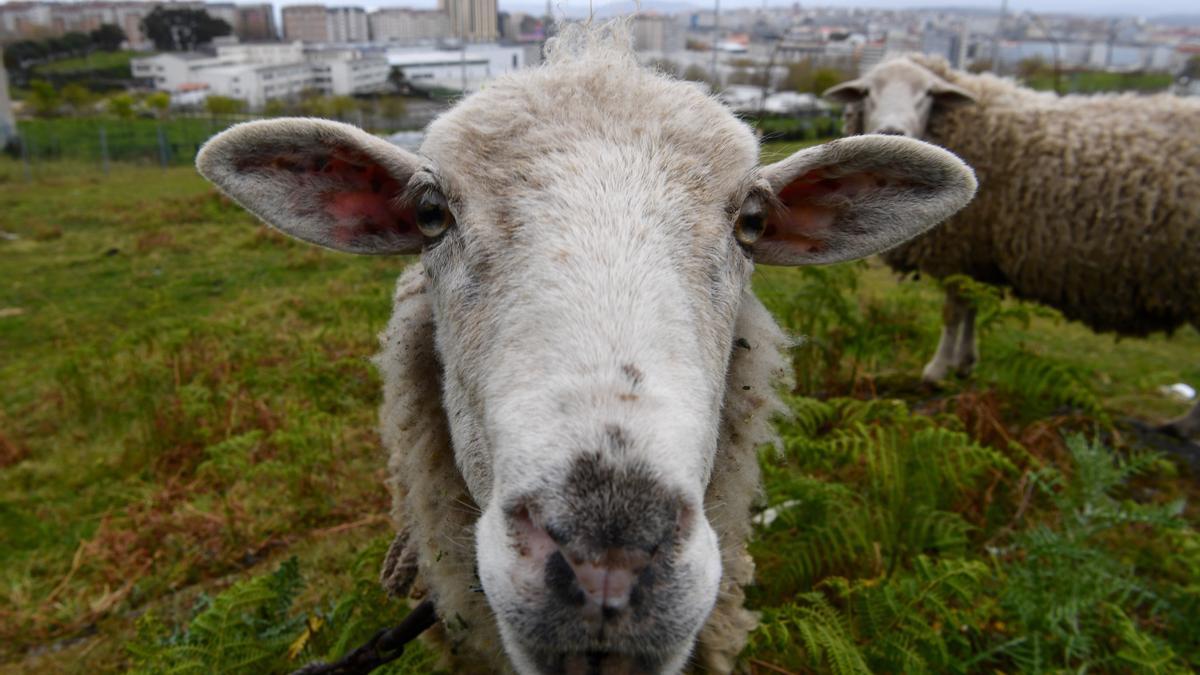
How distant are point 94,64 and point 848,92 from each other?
156 feet

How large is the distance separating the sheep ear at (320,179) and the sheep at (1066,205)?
5.41m

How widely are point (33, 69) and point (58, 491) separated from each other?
44.7 m

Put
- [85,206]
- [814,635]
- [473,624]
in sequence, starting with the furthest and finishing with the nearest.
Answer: [85,206] < [814,635] < [473,624]

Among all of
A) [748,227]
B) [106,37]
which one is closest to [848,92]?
[748,227]

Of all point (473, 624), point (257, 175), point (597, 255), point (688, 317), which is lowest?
point (473, 624)

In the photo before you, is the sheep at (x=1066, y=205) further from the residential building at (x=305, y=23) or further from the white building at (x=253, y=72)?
the residential building at (x=305, y=23)

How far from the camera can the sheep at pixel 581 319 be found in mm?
1282

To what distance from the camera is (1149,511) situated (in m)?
3.04

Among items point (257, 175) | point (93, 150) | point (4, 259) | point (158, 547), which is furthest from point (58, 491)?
point (93, 150)

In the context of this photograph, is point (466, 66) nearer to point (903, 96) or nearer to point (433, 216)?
point (903, 96)

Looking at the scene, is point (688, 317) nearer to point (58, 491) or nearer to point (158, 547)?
point (158, 547)

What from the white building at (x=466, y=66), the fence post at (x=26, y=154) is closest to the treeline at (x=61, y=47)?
the fence post at (x=26, y=154)

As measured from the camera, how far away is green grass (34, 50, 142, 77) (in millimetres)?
39031

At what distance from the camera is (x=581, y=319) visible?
1480 mm
